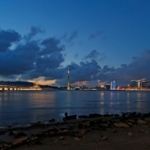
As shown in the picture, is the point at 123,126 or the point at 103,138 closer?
the point at 103,138

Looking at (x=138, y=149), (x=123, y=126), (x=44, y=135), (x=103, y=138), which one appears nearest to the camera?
(x=138, y=149)

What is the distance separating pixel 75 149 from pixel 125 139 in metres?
3.33

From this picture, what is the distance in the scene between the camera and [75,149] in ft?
36.5

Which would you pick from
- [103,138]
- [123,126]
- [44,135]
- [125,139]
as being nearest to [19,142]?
[44,135]

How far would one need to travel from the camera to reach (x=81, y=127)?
17781mm

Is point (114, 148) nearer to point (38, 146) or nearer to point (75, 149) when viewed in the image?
point (75, 149)

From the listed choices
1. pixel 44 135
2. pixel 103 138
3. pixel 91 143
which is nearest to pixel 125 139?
pixel 103 138

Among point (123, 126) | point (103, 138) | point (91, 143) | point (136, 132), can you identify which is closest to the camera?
point (91, 143)

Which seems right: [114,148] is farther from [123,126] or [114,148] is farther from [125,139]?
[123,126]

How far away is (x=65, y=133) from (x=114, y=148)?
4.06 metres

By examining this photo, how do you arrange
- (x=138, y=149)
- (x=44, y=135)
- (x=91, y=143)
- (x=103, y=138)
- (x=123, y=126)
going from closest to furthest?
(x=138, y=149)
(x=91, y=143)
(x=103, y=138)
(x=44, y=135)
(x=123, y=126)

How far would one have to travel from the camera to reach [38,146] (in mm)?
11672

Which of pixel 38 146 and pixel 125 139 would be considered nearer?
pixel 38 146

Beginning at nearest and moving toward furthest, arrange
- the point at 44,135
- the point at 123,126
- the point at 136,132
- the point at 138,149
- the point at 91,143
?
the point at 138,149, the point at 91,143, the point at 44,135, the point at 136,132, the point at 123,126
